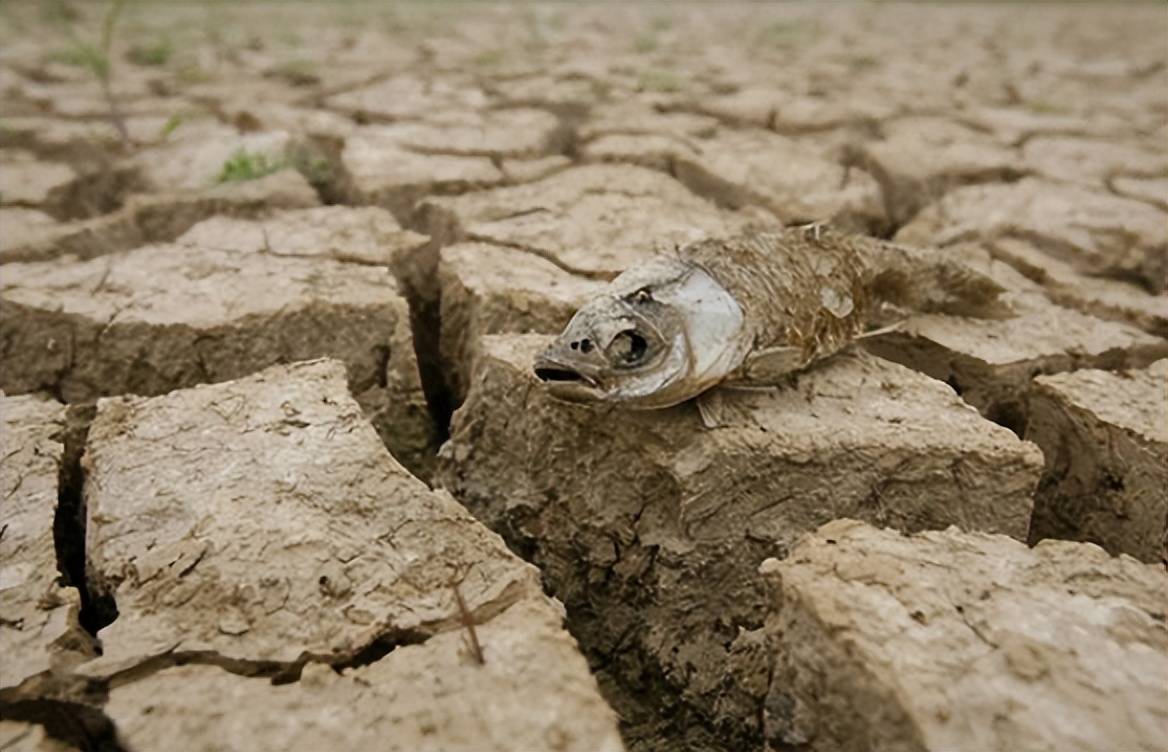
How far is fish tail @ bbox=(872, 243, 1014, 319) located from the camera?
1.78 meters

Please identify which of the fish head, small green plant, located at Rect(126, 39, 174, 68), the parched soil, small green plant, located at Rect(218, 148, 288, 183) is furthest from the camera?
small green plant, located at Rect(126, 39, 174, 68)

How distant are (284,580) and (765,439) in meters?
0.72

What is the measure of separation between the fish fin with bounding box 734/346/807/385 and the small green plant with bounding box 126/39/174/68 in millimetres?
3988

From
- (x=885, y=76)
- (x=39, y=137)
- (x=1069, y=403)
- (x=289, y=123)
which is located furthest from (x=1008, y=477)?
(x=885, y=76)

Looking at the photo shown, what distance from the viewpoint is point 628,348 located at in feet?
4.32

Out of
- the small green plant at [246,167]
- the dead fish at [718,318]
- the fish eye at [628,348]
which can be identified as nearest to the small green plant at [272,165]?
the small green plant at [246,167]

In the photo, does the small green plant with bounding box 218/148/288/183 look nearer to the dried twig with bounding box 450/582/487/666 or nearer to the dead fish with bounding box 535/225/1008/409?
the dead fish with bounding box 535/225/1008/409

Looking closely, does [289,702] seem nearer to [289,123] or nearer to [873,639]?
[873,639]

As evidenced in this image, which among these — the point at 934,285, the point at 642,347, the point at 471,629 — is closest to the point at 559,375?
the point at 642,347

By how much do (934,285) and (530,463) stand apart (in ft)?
3.02

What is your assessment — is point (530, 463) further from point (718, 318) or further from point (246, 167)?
point (246, 167)

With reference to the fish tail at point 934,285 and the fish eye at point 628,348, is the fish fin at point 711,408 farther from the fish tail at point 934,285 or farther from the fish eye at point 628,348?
the fish tail at point 934,285

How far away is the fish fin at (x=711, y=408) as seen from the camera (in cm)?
138

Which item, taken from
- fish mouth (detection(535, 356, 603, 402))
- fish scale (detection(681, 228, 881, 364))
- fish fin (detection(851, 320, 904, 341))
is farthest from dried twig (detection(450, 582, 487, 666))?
fish fin (detection(851, 320, 904, 341))
